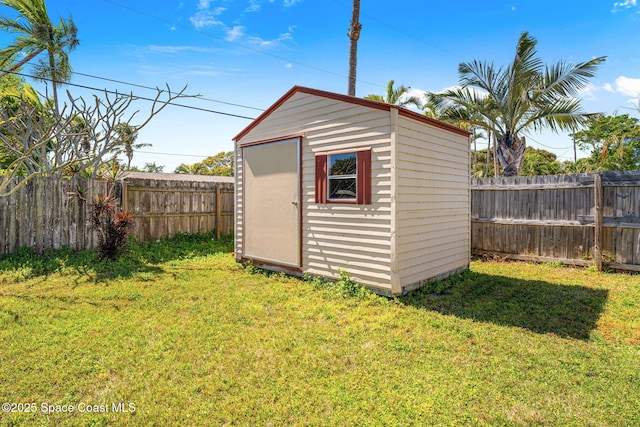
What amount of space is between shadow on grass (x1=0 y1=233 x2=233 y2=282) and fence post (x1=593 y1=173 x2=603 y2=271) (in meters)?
7.82

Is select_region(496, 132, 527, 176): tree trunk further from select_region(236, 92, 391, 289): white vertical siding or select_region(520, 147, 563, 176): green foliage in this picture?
select_region(520, 147, 563, 176): green foliage

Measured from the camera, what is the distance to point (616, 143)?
1869 centimetres

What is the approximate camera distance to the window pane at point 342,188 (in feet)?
16.7

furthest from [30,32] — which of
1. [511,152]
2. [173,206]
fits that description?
[511,152]

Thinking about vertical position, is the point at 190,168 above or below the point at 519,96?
above

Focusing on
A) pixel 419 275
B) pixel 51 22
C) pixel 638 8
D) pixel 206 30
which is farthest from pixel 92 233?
pixel 638 8

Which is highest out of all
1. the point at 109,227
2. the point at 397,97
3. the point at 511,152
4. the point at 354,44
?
the point at 397,97

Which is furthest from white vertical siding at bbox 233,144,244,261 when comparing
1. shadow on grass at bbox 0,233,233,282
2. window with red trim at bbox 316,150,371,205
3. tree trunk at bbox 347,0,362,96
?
tree trunk at bbox 347,0,362,96

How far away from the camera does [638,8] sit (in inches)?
283

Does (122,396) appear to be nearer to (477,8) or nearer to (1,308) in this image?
(1,308)

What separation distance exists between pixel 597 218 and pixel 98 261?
374 inches

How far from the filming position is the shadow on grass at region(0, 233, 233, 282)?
597 cm

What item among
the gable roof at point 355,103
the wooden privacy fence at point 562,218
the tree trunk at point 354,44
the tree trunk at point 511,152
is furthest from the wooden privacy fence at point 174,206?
the tree trunk at point 511,152

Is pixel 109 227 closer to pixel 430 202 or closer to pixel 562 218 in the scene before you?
pixel 430 202
